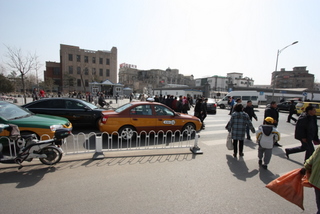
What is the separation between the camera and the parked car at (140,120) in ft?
19.5

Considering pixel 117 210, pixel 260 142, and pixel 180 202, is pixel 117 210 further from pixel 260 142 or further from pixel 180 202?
pixel 260 142

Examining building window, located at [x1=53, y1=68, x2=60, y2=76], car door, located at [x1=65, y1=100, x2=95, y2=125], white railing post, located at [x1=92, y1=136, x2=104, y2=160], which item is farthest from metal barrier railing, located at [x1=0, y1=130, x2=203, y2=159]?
building window, located at [x1=53, y1=68, x2=60, y2=76]

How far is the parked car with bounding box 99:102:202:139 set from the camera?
234 inches

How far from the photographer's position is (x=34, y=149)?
3791 mm

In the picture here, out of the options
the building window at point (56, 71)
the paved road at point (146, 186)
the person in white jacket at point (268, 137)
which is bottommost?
the paved road at point (146, 186)

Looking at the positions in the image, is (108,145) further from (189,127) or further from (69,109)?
(69,109)

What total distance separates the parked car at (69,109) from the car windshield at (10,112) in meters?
1.73

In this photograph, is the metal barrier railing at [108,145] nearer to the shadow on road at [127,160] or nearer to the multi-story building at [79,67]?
the shadow on road at [127,160]

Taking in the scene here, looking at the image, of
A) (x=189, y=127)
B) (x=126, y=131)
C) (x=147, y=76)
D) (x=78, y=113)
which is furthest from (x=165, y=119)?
(x=147, y=76)

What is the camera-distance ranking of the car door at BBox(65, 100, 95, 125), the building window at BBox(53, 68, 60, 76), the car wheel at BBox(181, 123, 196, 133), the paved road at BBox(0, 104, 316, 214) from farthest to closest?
the building window at BBox(53, 68, 60, 76) < the car door at BBox(65, 100, 95, 125) < the car wheel at BBox(181, 123, 196, 133) < the paved road at BBox(0, 104, 316, 214)

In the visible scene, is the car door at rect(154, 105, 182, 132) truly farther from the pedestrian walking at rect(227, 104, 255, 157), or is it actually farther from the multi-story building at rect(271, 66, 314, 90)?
the multi-story building at rect(271, 66, 314, 90)

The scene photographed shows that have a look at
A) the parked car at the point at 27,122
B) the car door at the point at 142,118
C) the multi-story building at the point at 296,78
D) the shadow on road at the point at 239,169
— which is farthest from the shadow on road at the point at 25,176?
the multi-story building at the point at 296,78

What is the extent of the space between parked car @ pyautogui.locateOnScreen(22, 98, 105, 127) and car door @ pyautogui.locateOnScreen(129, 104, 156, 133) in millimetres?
2474

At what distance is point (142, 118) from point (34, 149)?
3385 millimetres
